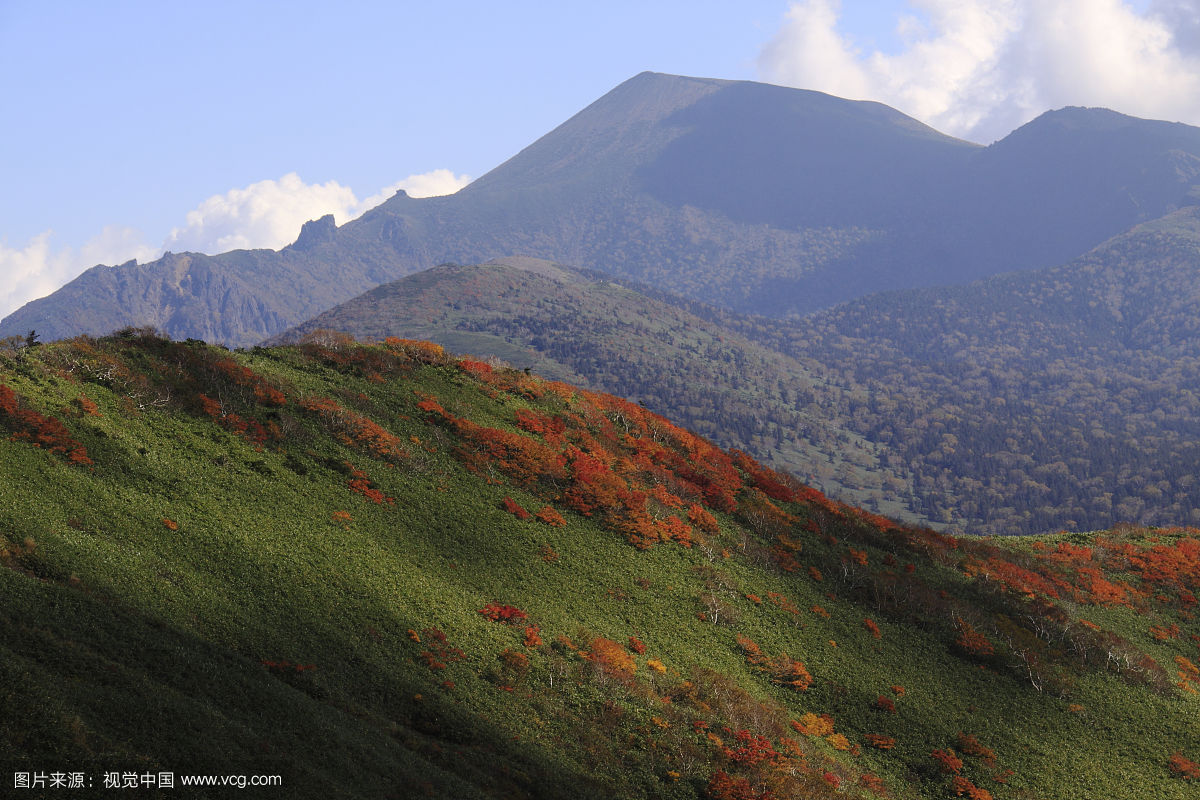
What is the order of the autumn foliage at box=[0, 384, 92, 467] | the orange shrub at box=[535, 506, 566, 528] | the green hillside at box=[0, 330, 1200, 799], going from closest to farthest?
the green hillside at box=[0, 330, 1200, 799] < the autumn foliage at box=[0, 384, 92, 467] < the orange shrub at box=[535, 506, 566, 528]

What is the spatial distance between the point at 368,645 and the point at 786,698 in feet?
80.1

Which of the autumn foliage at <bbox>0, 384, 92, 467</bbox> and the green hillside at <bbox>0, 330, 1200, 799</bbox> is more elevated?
the autumn foliage at <bbox>0, 384, 92, 467</bbox>

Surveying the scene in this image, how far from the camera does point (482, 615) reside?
43.8 m

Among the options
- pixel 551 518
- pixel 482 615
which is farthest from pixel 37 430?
pixel 551 518

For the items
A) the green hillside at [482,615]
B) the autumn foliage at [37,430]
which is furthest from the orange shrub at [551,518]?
the autumn foliage at [37,430]

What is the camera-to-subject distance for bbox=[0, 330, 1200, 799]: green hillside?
1160 inches

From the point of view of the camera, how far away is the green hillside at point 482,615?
29453mm

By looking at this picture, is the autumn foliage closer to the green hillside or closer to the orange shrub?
the green hillside

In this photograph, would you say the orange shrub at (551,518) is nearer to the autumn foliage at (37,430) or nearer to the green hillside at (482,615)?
the green hillside at (482,615)

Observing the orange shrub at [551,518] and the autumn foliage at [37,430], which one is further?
the orange shrub at [551,518]

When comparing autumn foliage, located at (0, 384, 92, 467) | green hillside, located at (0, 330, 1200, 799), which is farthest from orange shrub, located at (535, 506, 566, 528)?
autumn foliage, located at (0, 384, 92, 467)

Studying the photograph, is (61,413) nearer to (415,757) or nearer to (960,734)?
(415,757)

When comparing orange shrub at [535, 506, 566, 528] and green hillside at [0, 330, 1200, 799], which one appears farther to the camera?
orange shrub at [535, 506, 566, 528]

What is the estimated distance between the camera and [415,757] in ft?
100
